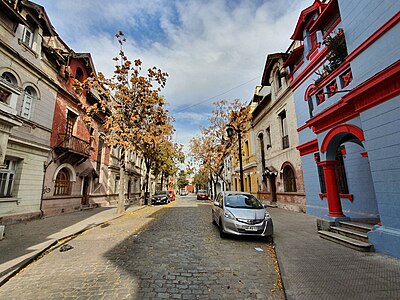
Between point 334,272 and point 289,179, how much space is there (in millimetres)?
11112

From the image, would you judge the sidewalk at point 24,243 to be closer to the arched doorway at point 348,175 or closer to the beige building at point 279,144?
the arched doorway at point 348,175

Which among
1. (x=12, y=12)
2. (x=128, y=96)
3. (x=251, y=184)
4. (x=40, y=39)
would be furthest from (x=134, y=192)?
(x=12, y=12)

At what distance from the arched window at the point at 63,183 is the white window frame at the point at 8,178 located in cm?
323

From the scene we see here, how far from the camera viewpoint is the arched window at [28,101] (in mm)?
10593

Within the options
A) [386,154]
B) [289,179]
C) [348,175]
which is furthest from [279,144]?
[386,154]

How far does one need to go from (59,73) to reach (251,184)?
1956cm

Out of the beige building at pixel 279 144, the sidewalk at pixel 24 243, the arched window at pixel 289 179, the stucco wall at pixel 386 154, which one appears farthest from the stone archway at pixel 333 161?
the sidewalk at pixel 24 243

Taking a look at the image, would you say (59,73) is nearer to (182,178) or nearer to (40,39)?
(40,39)

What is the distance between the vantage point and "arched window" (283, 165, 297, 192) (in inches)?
553

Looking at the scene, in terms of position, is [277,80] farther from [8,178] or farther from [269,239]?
[8,178]

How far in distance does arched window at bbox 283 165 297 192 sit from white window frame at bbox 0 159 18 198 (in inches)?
635

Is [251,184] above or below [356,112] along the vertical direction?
below

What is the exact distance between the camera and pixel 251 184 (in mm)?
22531

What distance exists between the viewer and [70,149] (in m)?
13.0
